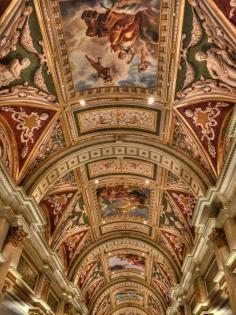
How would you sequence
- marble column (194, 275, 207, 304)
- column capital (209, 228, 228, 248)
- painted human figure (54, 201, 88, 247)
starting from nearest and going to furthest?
column capital (209, 228, 228, 248) < marble column (194, 275, 207, 304) < painted human figure (54, 201, 88, 247)

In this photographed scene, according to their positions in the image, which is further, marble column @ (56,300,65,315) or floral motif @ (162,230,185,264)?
floral motif @ (162,230,185,264)

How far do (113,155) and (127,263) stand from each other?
1507cm

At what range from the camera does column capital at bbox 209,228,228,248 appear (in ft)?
31.5

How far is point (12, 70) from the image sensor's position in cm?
862

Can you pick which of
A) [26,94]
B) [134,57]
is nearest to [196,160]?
[134,57]

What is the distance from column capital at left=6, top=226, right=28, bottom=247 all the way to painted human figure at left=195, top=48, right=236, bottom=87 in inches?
320

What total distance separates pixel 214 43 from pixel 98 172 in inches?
350

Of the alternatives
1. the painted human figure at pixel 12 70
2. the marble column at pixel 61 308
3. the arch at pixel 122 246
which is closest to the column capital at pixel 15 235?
the painted human figure at pixel 12 70

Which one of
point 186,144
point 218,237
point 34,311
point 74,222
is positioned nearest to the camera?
point 218,237

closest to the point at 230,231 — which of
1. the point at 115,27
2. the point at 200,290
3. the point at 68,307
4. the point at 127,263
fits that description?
the point at 200,290

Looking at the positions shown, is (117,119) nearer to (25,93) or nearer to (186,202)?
(25,93)

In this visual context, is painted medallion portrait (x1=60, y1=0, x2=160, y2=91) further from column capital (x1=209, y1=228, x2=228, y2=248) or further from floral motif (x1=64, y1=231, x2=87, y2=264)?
floral motif (x1=64, y1=231, x2=87, y2=264)

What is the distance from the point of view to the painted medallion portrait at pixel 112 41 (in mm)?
8281

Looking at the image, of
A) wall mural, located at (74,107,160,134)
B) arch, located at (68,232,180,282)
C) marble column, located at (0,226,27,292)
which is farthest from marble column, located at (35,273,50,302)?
wall mural, located at (74,107,160,134)
